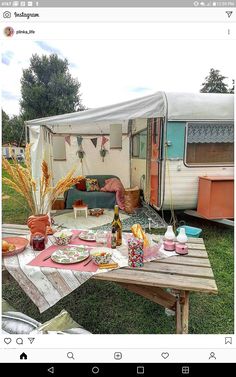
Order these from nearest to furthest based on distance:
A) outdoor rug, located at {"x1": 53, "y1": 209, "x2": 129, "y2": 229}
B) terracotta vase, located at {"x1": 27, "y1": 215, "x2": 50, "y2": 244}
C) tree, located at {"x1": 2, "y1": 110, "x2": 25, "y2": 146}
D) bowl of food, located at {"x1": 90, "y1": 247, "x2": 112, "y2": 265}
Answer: tree, located at {"x1": 2, "y1": 110, "x2": 25, "y2": 146}
bowl of food, located at {"x1": 90, "y1": 247, "x2": 112, "y2": 265}
terracotta vase, located at {"x1": 27, "y1": 215, "x2": 50, "y2": 244}
outdoor rug, located at {"x1": 53, "y1": 209, "x2": 129, "y2": 229}

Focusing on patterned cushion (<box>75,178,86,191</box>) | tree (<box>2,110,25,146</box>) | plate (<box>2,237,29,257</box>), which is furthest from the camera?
patterned cushion (<box>75,178,86,191</box>)

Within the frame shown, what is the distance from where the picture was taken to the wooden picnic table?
1.17 metres

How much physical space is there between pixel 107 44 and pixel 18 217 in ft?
13.2

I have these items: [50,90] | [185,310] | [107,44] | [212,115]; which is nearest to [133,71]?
[107,44]

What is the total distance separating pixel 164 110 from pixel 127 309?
8.35 ft

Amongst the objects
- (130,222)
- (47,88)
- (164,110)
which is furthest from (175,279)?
(47,88)

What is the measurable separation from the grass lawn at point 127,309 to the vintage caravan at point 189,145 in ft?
4.75

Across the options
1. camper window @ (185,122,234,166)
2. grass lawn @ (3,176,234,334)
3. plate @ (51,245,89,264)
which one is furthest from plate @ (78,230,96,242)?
camper window @ (185,122,234,166)

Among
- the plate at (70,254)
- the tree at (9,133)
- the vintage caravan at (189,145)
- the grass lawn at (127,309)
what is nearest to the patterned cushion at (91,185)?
the tree at (9,133)

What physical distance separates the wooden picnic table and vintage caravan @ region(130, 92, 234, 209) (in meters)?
2.12

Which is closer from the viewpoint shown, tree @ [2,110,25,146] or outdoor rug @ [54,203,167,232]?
tree @ [2,110,25,146]

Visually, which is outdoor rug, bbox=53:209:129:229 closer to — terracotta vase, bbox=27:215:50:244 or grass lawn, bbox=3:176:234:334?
grass lawn, bbox=3:176:234:334
